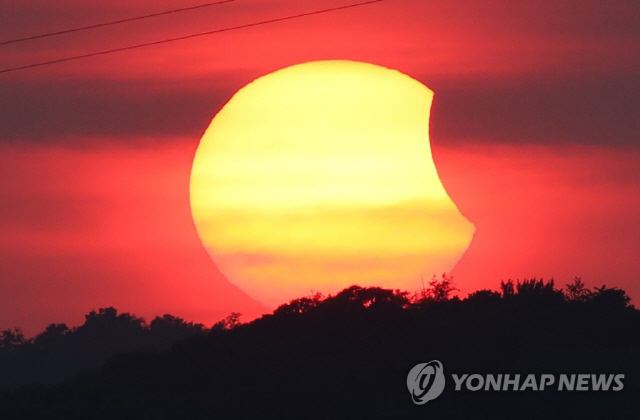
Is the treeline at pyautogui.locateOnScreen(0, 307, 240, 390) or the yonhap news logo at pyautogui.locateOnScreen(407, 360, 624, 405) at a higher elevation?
the treeline at pyautogui.locateOnScreen(0, 307, 240, 390)

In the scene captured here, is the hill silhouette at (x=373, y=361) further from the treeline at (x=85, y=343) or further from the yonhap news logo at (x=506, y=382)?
the treeline at (x=85, y=343)

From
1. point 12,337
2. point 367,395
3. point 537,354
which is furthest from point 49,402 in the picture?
point 12,337

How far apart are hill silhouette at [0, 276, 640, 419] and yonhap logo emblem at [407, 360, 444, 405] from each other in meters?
0.21

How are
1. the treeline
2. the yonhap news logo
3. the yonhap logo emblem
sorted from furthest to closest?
the treeline → the yonhap logo emblem → the yonhap news logo

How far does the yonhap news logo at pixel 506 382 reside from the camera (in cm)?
3356

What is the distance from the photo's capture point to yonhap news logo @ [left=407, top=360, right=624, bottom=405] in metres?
33.6

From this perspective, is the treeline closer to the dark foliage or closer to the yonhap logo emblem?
the dark foliage

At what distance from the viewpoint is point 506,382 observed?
3488 centimetres

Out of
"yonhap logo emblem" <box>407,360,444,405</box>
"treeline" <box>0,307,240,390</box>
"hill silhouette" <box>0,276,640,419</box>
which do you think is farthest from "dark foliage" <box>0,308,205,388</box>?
"yonhap logo emblem" <box>407,360,444,405</box>

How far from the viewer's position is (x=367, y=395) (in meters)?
35.7

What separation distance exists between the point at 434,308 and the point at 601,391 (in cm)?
1377

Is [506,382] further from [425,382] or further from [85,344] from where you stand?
[85,344]

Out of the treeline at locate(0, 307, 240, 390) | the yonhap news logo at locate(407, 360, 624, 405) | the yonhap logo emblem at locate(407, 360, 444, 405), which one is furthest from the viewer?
the treeline at locate(0, 307, 240, 390)

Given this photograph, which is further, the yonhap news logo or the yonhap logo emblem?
the yonhap logo emblem
